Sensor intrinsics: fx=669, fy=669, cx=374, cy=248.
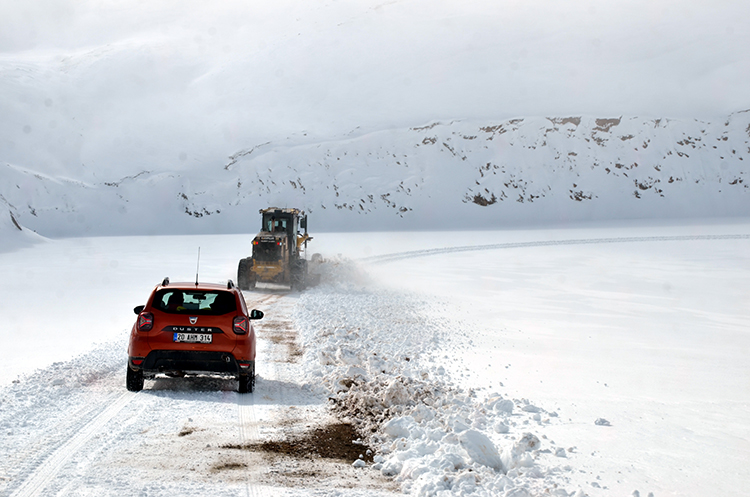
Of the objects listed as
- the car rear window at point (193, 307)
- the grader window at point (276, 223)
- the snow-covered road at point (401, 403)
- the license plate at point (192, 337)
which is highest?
the grader window at point (276, 223)

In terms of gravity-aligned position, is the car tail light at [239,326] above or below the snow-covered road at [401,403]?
above

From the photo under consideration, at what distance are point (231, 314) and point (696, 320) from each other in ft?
44.0

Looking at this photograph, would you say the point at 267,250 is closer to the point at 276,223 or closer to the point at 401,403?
the point at 276,223

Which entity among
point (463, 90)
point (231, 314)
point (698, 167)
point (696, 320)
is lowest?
point (696, 320)

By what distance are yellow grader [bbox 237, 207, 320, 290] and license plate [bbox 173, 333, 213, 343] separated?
14.9m

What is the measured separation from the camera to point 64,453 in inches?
231

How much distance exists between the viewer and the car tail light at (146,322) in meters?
8.19

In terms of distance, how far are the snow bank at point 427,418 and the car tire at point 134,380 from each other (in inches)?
87.5

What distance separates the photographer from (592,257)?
138 feet

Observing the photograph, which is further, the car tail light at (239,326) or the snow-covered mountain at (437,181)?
the snow-covered mountain at (437,181)

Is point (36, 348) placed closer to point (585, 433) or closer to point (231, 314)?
point (231, 314)

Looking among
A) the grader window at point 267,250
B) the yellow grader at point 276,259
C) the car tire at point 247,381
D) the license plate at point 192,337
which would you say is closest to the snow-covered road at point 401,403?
the car tire at point 247,381

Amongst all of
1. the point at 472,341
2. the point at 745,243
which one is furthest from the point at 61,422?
the point at 745,243

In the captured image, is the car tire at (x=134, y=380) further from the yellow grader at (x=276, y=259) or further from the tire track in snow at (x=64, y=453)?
the yellow grader at (x=276, y=259)
